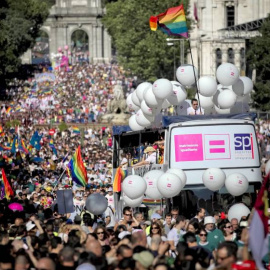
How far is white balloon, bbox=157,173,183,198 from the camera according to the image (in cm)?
2605

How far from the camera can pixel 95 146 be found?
197 ft

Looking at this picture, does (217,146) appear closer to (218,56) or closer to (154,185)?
(154,185)

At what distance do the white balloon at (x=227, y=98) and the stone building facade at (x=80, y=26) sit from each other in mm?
118694

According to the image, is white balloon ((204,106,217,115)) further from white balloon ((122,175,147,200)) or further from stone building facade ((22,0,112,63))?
stone building facade ((22,0,112,63))

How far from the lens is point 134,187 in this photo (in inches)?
1048

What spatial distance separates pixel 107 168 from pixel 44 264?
3085cm

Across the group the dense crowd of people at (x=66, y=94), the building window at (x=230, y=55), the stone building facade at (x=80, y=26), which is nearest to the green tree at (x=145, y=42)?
the dense crowd of people at (x=66, y=94)

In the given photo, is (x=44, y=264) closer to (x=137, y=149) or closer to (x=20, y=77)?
(x=137, y=149)

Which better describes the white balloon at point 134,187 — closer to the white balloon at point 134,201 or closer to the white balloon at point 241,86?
the white balloon at point 134,201

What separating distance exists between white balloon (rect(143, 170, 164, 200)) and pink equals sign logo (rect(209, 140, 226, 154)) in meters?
1.17

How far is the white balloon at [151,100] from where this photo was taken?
29.0 m

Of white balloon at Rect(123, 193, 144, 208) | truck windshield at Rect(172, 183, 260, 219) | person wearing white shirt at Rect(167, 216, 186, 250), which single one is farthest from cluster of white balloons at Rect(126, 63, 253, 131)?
person wearing white shirt at Rect(167, 216, 186, 250)

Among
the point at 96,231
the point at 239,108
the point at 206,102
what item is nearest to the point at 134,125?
the point at 206,102

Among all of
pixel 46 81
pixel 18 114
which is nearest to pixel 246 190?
pixel 18 114
